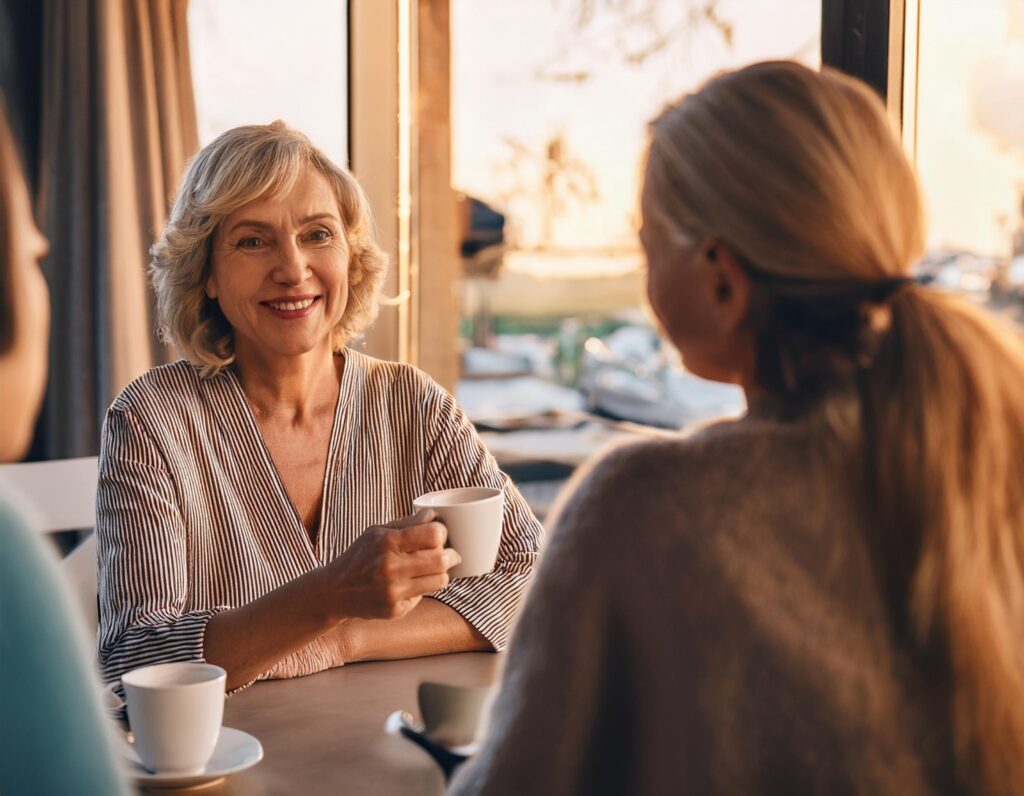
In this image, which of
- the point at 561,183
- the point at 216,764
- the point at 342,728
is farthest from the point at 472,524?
the point at 561,183

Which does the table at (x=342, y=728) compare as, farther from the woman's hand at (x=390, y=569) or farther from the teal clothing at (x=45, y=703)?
the teal clothing at (x=45, y=703)

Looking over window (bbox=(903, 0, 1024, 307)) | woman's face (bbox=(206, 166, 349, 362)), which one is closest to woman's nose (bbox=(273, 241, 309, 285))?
woman's face (bbox=(206, 166, 349, 362))

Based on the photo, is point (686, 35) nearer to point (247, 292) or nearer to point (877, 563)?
point (247, 292)

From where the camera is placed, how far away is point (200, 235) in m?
1.80

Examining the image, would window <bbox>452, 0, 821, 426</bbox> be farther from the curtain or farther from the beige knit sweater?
the beige knit sweater

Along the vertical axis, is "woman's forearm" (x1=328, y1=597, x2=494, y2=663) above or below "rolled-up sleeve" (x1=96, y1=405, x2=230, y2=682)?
below

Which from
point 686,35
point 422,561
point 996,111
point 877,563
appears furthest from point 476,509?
point 686,35

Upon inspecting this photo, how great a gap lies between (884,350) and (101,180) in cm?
263

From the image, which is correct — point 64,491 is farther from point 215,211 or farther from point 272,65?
point 272,65

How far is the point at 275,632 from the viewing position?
1.34m

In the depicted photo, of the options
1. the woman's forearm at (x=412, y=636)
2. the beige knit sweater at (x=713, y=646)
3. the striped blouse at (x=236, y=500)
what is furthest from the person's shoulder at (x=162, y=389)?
the beige knit sweater at (x=713, y=646)

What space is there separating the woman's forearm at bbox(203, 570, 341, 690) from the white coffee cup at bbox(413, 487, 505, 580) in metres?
0.17

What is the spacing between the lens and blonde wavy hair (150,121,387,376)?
1758mm

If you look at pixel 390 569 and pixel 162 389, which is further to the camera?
pixel 162 389
